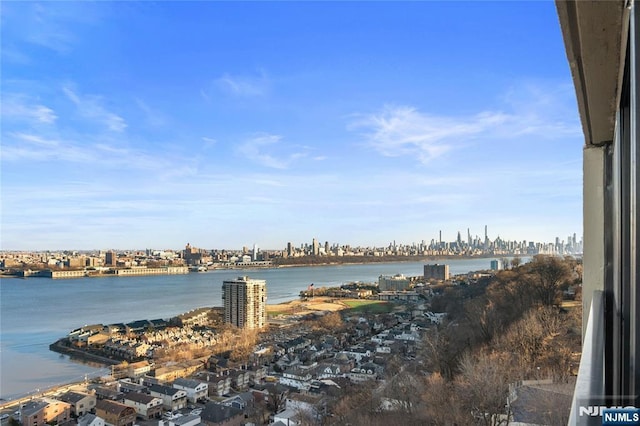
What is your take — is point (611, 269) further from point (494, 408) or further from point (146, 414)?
point (146, 414)

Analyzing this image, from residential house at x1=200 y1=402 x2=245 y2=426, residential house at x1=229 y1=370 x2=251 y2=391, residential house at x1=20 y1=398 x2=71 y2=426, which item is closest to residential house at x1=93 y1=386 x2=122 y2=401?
residential house at x1=20 y1=398 x2=71 y2=426

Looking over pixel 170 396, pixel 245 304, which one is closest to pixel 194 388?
pixel 170 396

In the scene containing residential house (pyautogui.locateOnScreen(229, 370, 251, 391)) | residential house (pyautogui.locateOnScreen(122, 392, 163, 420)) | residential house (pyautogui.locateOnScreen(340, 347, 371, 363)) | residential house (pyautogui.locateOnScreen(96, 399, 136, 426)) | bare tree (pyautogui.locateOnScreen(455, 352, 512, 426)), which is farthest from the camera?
residential house (pyautogui.locateOnScreen(340, 347, 371, 363))

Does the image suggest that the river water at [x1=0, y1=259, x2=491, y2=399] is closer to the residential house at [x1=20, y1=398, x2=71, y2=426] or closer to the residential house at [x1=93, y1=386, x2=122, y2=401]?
the residential house at [x1=93, y1=386, x2=122, y2=401]

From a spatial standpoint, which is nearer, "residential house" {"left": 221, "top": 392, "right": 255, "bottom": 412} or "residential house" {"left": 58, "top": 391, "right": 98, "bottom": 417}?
"residential house" {"left": 221, "top": 392, "right": 255, "bottom": 412}

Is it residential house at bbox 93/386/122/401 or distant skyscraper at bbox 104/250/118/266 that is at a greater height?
distant skyscraper at bbox 104/250/118/266

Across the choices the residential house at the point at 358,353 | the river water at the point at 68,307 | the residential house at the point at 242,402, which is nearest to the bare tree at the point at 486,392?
the residential house at the point at 242,402
